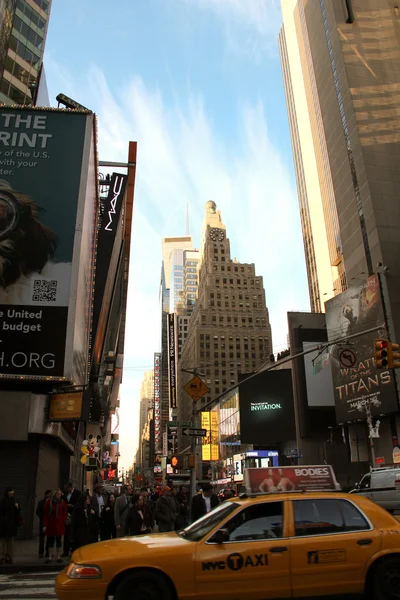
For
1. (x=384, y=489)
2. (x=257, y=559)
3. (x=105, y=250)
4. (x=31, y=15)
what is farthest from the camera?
(x=31, y=15)

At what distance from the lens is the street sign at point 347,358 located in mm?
46344

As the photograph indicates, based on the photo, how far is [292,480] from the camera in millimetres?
7855

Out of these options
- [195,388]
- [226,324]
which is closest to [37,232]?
[195,388]

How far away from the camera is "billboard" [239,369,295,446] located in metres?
76.2

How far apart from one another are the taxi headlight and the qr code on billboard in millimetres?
17127

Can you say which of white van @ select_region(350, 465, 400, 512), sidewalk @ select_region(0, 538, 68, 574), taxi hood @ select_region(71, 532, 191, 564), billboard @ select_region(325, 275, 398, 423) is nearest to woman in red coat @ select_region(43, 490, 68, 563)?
sidewalk @ select_region(0, 538, 68, 574)

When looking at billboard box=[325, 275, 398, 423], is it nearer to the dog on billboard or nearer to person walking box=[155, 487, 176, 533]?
the dog on billboard

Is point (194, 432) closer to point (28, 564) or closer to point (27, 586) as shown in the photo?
point (28, 564)

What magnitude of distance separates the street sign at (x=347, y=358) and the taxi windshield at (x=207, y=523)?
4154cm

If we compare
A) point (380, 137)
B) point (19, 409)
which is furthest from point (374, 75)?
point (19, 409)

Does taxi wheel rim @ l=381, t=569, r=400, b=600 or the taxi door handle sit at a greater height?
the taxi door handle

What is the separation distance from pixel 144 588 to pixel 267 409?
7378cm

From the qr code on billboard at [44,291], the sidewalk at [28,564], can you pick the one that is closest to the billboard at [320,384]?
the qr code on billboard at [44,291]

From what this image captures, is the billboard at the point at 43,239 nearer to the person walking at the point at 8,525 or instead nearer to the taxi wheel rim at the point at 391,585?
the person walking at the point at 8,525
